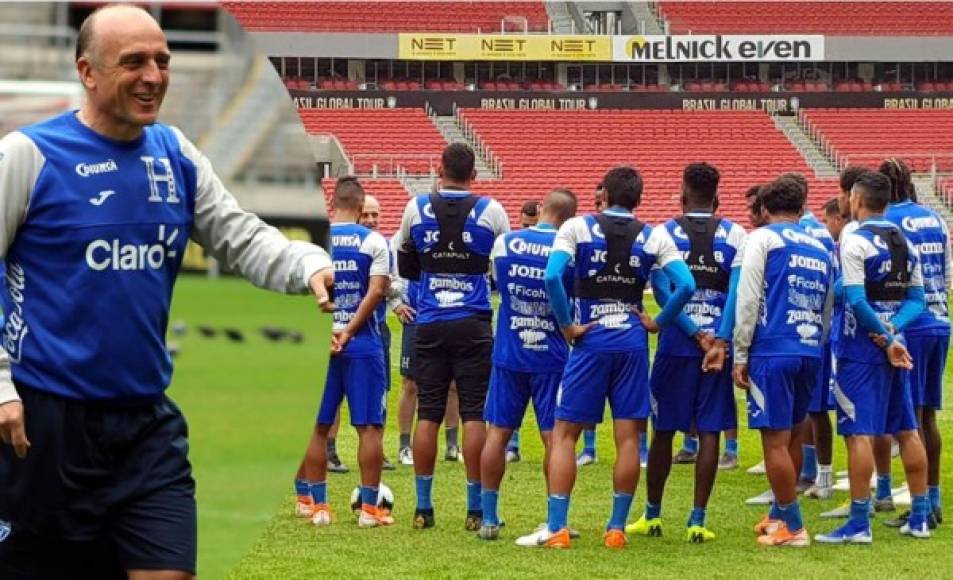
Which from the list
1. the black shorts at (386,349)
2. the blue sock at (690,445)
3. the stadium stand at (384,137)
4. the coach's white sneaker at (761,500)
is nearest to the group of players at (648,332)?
the black shorts at (386,349)

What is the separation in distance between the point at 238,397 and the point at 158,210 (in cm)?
88

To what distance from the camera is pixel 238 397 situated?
2.17 meters

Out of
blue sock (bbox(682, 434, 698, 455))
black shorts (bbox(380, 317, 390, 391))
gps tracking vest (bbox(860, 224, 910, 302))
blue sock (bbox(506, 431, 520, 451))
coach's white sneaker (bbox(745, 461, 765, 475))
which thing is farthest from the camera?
blue sock (bbox(506, 431, 520, 451))

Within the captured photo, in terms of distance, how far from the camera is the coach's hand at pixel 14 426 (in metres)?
2.88

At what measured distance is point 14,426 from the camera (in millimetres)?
2895

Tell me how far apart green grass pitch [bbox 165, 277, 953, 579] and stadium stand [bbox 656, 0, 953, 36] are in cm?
2528

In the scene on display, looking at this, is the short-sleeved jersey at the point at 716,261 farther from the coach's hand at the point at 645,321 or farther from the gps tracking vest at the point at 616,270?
the gps tracking vest at the point at 616,270

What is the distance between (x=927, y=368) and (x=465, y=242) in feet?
7.15

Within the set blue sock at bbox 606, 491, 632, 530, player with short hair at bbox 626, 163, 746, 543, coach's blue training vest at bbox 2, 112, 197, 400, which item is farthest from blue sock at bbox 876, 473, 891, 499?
coach's blue training vest at bbox 2, 112, 197, 400

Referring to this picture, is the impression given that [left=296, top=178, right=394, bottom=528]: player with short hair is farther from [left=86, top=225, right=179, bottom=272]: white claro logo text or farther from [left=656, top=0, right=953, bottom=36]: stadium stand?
[left=656, top=0, right=953, bottom=36]: stadium stand

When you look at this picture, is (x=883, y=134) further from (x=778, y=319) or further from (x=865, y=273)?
(x=778, y=319)

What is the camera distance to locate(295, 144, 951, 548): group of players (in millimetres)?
7258

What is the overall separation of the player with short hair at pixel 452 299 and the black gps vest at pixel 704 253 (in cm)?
83

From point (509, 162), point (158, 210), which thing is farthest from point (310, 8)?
point (158, 210)
